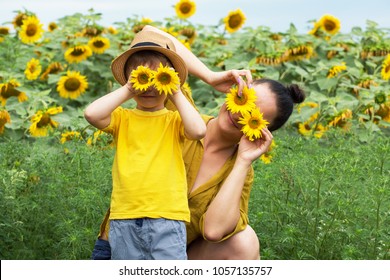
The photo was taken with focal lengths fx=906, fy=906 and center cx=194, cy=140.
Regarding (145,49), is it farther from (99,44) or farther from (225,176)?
(99,44)

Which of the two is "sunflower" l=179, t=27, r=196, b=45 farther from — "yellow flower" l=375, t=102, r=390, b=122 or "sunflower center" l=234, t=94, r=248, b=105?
"sunflower center" l=234, t=94, r=248, b=105

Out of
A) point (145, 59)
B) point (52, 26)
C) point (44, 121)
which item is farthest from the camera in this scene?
point (52, 26)

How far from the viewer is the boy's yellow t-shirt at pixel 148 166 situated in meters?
3.15

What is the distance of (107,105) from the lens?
3135mm

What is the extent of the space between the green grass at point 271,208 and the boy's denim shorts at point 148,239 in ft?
2.40

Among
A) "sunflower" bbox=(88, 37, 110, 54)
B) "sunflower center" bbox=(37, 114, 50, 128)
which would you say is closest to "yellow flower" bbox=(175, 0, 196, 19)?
"sunflower" bbox=(88, 37, 110, 54)

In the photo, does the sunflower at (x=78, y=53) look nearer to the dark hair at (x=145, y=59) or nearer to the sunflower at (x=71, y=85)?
the sunflower at (x=71, y=85)

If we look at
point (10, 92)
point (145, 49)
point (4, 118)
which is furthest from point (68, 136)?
point (145, 49)

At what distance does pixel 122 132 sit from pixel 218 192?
1.77ft

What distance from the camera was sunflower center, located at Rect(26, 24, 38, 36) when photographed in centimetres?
797

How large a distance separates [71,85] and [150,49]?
3.82m

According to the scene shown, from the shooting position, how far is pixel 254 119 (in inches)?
134

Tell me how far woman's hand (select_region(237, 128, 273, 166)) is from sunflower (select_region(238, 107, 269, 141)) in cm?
3

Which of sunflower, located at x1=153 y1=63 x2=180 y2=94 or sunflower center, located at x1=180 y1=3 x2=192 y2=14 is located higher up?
sunflower, located at x1=153 y1=63 x2=180 y2=94
